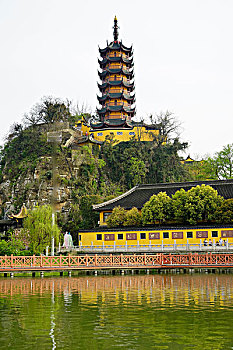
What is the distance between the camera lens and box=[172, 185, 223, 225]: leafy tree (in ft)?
132

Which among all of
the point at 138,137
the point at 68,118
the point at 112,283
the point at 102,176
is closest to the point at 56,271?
the point at 112,283

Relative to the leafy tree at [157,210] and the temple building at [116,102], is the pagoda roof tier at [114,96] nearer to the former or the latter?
the temple building at [116,102]

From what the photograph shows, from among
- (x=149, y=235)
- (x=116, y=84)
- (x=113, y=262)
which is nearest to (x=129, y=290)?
(x=113, y=262)

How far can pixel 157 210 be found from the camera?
42.1 meters

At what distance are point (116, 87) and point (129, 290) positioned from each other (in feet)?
163

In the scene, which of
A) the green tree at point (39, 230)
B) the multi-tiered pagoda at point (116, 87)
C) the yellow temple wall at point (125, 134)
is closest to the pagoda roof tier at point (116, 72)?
the multi-tiered pagoda at point (116, 87)

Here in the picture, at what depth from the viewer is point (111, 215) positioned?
4528 cm

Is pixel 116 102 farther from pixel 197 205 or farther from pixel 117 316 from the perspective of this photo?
pixel 117 316

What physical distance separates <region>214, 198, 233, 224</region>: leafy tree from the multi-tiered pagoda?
94.7 feet

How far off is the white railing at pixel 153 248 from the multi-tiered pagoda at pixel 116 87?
93.6 ft

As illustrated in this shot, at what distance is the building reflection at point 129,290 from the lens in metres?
18.5

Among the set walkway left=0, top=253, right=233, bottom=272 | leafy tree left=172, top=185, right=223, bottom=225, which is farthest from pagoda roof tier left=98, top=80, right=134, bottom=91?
walkway left=0, top=253, right=233, bottom=272

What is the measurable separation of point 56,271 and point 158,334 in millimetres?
19618

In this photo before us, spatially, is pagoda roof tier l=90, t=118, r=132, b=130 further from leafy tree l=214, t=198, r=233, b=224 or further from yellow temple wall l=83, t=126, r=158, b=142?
leafy tree l=214, t=198, r=233, b=224
